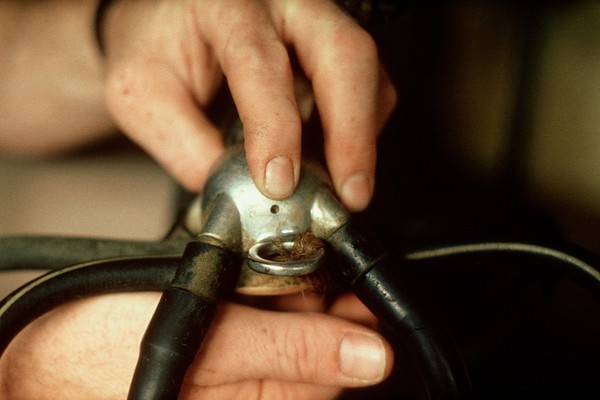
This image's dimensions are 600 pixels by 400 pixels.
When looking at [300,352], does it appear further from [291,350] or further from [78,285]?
[78,285]

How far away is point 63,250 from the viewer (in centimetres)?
53

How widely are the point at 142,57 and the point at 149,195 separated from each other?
1.85ft

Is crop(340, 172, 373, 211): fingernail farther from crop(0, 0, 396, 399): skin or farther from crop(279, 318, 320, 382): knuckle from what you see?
crop(279, 318, 320, 382): knuckle

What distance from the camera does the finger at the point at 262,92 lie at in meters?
0.42

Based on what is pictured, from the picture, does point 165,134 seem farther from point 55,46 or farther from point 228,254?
point 55,46

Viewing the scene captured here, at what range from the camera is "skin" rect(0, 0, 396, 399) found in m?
0.45

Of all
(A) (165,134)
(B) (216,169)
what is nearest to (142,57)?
(A) (165,134)

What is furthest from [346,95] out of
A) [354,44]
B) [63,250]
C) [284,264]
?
[63,250]

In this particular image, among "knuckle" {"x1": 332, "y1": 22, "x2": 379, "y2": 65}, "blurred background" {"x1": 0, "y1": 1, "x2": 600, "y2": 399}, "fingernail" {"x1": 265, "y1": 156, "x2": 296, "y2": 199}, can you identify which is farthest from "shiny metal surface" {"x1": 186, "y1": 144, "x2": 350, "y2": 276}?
"blurred background" {"x1": 0, "y1": 1, "x2": 600, "y2": 399}

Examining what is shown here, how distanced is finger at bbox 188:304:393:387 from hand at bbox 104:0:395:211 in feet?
0.33

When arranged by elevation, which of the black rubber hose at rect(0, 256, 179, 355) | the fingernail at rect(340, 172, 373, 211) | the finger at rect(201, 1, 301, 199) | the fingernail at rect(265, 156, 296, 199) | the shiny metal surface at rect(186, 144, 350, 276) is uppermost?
the finger at rect(201, 1, 301, 199)

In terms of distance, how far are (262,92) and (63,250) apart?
234 millimetres

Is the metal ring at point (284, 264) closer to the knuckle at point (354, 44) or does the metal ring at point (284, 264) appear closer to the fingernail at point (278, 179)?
the fingernail at point (278, 179)

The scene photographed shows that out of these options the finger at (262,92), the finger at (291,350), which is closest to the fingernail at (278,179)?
the finger at (262,92)
